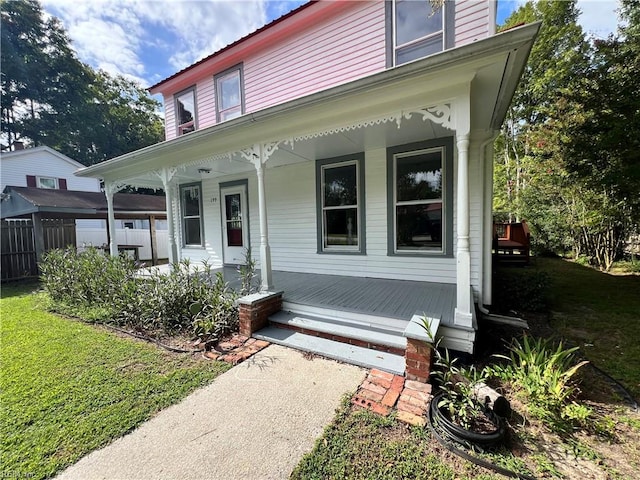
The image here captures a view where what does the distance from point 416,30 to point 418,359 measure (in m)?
5.37

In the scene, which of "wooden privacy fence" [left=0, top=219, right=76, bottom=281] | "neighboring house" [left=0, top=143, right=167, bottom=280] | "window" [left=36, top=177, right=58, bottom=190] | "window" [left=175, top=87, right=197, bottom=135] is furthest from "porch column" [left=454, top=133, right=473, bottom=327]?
"window" [left=36, top=177, right=58, bottom=190]

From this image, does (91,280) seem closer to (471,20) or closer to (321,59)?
(321,59)

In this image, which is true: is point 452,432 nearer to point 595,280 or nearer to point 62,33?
point 595,280

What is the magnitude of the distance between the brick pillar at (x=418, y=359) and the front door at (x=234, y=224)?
17.7 ft

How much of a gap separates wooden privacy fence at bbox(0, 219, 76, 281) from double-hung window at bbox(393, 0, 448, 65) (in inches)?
436

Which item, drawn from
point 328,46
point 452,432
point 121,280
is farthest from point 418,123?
point 121,280

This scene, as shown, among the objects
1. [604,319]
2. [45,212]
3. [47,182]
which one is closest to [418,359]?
[604,319]

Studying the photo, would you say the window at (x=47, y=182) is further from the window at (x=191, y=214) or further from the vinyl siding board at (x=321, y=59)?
the vinyl siding board at (x=321, y=59)

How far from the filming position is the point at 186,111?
8.33 metres

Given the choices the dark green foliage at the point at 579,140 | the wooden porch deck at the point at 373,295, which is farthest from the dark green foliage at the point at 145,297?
the dark green foliage at the point at 579,140

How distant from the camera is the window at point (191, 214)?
8.15 m

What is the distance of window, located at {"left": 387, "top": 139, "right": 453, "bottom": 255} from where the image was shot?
475cm

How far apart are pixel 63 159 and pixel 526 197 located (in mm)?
24386

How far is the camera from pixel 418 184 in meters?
5.02
